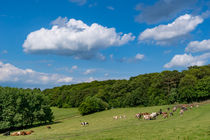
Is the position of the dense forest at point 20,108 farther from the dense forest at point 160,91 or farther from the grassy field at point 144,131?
the dense forest at point 160,91

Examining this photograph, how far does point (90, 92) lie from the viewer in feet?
424

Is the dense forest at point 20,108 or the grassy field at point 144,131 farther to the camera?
the dense forest at point 20,108

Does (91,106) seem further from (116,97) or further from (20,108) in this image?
(20,108)

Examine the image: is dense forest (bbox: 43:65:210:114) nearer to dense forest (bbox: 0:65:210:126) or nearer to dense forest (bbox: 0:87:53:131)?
dense forest (bbox: 0:65:210:126)

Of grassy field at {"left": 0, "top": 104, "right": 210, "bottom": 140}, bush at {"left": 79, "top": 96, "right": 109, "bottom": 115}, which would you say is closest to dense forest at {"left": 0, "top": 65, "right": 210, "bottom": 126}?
bush at {"left": 79, "top": 96, "right": 109, "bottom": 115}

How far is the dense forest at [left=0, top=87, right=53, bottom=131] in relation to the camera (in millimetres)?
57594

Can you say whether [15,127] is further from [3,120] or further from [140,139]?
[140,139]

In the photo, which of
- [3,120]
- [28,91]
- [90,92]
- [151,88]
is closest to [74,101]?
[90,92]

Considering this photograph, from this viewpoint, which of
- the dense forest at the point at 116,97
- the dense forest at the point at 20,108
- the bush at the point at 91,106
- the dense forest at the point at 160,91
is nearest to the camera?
the dense forest at the point at 20,108

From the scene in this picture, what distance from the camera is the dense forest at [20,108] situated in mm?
57594

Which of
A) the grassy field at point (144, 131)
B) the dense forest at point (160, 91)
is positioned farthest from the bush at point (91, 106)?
the grassy field at point (144, 131)

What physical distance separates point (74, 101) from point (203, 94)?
76.0 metres

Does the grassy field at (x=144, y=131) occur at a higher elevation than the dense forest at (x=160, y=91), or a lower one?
lower

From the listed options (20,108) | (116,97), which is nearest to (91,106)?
(116,97)
